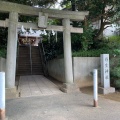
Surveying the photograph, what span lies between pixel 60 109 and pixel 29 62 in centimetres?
1156

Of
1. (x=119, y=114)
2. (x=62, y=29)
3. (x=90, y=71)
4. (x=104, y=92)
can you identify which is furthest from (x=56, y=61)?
(x=119, y=114)

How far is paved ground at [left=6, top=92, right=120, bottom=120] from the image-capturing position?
501 centimetres

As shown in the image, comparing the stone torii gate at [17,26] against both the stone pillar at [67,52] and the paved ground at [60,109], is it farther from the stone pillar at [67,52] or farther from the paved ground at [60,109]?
the paved ground at [60,109]

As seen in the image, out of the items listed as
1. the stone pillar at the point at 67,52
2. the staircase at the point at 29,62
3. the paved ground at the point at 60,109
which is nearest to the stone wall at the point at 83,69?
the stone pillar at the point at 67,52

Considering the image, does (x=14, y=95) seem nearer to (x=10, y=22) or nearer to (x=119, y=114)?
(x=10, y=22)

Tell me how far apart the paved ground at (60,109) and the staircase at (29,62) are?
28.3 feet

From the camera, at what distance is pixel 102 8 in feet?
34.9

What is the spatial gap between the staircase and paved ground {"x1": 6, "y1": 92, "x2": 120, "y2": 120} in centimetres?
862

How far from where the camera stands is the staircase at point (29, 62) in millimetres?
15633

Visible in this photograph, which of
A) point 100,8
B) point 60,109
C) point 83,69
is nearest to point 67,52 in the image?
point 83,69

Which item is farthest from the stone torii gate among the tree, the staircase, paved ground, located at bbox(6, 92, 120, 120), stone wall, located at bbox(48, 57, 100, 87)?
the staircase

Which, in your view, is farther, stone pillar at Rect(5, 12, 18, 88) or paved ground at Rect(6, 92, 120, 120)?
stone pillar at Rect(5, 12, 18, 88)

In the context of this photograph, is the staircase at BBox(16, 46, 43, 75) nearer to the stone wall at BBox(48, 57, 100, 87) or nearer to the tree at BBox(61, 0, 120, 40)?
the stone wall at BBox(48, 57, 100, 87)

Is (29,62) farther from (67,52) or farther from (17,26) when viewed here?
(17,26)
